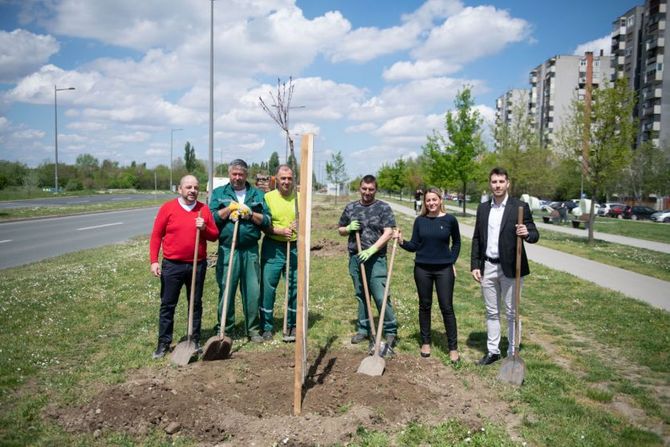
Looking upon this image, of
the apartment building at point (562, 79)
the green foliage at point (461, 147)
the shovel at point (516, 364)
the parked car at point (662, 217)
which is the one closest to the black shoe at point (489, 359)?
the shovel at point (516, 364)

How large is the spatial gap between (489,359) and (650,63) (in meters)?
73.8

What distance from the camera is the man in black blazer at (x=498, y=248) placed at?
5.07m

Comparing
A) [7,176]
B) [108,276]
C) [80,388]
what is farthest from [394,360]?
[7,176]

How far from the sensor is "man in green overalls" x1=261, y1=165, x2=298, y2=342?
5.96m

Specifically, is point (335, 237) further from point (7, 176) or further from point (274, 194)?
point (7, 176)

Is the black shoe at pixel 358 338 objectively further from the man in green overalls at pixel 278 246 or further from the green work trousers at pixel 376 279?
the man in green overalls at pixel 278 246

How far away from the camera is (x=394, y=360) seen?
5.34 meters

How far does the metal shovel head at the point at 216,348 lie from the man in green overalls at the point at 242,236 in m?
0.69

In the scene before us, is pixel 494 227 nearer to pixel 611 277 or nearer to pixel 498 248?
pixel 498 248

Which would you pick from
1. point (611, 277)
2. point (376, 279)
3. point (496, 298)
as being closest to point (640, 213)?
point (611, 277)

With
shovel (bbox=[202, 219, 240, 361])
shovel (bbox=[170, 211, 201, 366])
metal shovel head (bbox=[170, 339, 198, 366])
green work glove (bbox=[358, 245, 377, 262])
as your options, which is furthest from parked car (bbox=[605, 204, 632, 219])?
metal shovel head (bbox=[170, 339, 198, 366])

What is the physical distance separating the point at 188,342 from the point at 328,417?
200 centimetres

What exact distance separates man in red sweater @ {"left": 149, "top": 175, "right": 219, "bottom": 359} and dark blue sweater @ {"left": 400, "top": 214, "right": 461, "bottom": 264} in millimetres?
2353

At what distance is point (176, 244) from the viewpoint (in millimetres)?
5324
